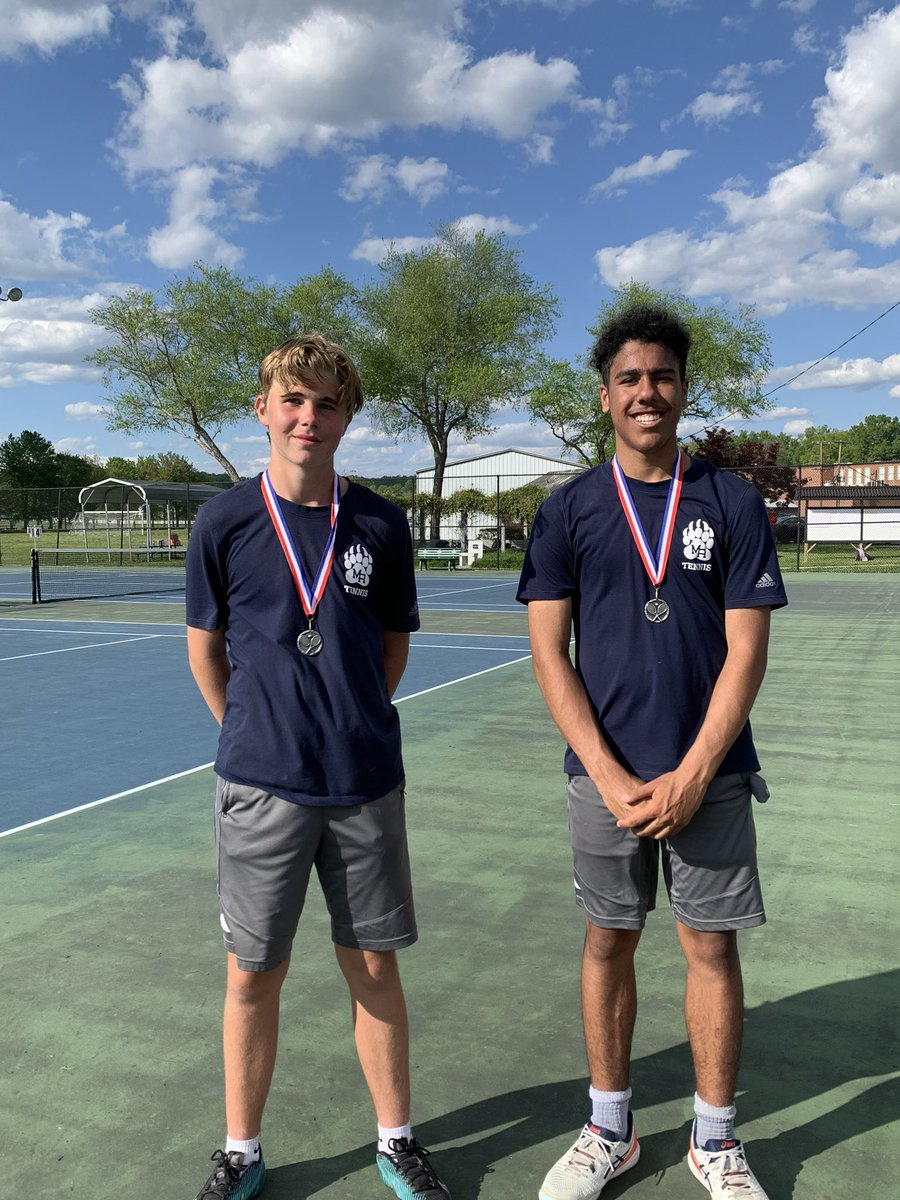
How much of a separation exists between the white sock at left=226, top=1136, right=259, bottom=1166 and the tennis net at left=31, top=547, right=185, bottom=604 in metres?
18.3

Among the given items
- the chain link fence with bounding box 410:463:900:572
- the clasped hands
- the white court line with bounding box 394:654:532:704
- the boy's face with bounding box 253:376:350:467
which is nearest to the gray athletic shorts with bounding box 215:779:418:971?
the clasped hands

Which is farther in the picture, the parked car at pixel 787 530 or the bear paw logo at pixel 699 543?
the parked car at pixel 787 530

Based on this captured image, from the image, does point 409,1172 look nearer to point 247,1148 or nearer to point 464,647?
point 247,1148

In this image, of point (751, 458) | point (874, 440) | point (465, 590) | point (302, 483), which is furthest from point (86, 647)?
point (874, 440)

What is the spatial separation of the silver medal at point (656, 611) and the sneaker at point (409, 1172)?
53.2 inches

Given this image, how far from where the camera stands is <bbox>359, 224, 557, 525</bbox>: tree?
43.7 metres

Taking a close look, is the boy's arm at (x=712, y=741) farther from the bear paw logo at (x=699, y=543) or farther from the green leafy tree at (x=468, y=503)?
the green leafy tree at (x=468, y=503)

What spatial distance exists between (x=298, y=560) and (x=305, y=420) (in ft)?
1.07

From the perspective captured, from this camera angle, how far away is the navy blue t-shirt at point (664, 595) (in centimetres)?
245

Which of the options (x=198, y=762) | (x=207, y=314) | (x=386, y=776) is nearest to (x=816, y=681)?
(x=198, y=762)

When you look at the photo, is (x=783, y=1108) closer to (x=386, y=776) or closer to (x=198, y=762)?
(x=386, y=776)

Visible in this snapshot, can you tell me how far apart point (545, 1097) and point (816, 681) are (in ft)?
25.5


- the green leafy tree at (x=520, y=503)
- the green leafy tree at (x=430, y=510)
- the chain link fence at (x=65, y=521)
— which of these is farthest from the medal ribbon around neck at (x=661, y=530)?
the green leafy tree at (x=430, y=510)

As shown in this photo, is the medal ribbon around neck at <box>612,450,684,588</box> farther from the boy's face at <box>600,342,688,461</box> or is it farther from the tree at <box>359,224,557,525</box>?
the tree at <box>359,224,557,525</box>
